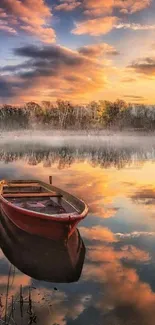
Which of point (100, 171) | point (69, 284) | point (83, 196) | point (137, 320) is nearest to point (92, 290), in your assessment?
point (69, 284)

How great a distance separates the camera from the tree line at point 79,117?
127 metres

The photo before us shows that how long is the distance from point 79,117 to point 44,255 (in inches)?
4775

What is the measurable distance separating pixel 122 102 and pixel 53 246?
119192 millimetres

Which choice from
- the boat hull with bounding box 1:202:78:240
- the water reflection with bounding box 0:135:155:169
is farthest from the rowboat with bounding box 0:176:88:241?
the water reflection with bounding box 0:135:155:169

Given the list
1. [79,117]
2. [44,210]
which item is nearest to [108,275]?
[44,210]

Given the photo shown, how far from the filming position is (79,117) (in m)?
133

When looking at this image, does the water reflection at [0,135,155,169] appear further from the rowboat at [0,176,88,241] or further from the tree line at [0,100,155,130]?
the tree line at [0,100,155,130]

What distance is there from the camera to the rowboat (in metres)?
13.1

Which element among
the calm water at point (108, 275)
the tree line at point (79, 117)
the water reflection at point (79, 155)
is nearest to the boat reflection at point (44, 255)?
the calm water at point (108, 275)

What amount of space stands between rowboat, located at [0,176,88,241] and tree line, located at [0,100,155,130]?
10701 cm

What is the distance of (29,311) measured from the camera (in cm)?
916

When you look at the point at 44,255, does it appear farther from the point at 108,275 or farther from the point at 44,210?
the point at 44,210

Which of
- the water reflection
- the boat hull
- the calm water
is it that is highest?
the boat hull

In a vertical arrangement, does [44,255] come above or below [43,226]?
below
